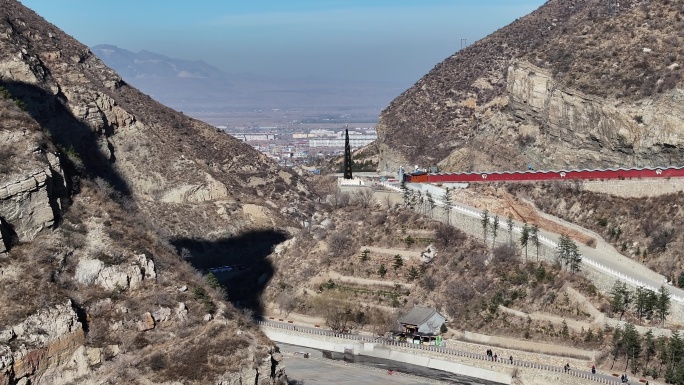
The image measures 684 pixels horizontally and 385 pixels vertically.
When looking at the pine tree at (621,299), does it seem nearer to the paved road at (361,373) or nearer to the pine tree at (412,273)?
the paved road at (361,373)

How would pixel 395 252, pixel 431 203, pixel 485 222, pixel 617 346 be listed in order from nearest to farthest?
pixel 617 346 < pixel 485 222 < pixel 395 252 < pixel 431 203

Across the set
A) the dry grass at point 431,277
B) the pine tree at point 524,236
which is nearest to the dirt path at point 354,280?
the dry grass at point 431,277

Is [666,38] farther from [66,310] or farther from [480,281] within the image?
[66,310]

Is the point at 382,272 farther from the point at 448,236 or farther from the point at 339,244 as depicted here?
the point at 339,244

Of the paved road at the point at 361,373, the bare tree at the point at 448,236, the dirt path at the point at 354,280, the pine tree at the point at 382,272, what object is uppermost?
the bare tree at the point at 448,236

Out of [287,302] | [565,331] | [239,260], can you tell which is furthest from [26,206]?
[239,260]
